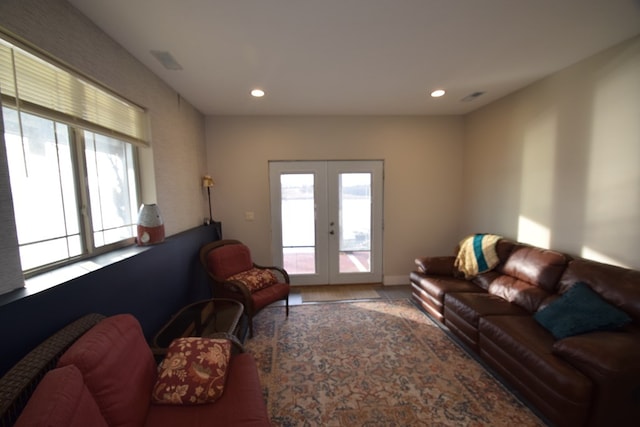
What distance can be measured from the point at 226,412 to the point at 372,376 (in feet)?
4.28

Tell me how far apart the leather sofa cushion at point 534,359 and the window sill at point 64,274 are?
2.94 m

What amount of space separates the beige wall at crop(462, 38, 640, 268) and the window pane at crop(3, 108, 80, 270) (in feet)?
13.9

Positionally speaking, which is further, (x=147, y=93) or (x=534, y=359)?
(x=147, y=93)

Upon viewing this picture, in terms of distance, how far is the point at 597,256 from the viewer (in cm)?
230

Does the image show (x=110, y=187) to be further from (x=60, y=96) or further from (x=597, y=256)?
(x=597, y=256)

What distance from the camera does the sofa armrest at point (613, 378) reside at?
55.1 inches

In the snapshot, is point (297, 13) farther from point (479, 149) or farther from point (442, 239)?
point (442, 239)

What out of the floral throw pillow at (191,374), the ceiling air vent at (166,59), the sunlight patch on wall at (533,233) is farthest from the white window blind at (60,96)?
the sunlight patch on wall at (533,233)

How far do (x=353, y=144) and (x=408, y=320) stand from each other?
2631mm

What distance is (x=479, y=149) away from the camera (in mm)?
3752

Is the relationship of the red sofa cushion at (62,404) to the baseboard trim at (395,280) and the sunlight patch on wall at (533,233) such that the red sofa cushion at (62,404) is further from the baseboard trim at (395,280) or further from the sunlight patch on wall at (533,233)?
the sunlight patch on wall at (533,233)

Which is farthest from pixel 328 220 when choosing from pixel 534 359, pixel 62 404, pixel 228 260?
pixel 62 404

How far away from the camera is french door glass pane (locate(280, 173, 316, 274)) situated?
12.9 feet

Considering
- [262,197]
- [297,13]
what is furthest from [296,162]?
[297,13]
